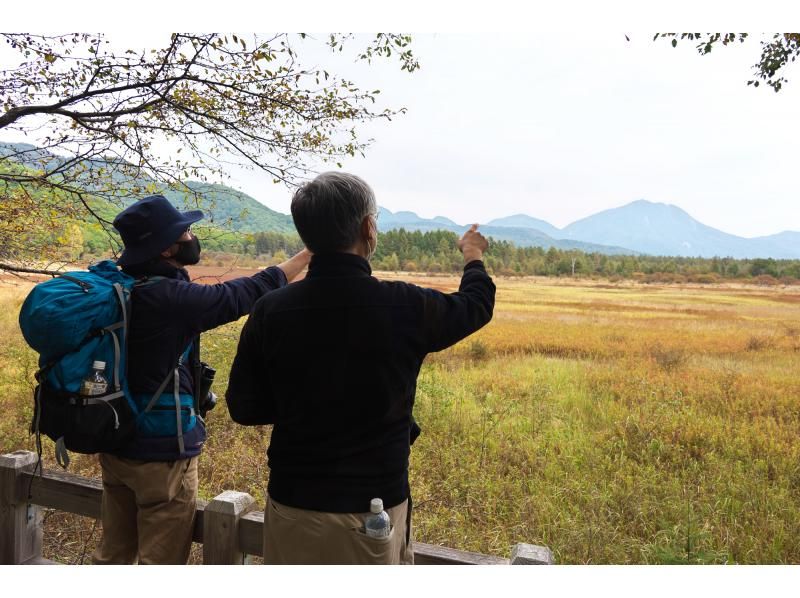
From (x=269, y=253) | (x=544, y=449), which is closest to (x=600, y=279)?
(x=544, y=449)

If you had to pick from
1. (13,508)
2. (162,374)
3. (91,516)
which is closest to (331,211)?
(162,374)

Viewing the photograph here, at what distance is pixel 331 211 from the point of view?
4.05ft

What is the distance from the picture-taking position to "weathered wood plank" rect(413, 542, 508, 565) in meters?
1.52

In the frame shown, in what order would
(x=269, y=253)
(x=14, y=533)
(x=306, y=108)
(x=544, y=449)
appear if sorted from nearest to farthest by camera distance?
(x=14, y=533), (x=306, y=108), (x=269, y=253), (x=544, y=449)

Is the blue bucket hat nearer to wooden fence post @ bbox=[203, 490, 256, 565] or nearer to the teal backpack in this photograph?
the teal backpack

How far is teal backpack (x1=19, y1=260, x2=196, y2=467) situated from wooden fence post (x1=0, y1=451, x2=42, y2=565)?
0.79 m

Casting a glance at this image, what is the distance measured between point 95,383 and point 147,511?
51cm

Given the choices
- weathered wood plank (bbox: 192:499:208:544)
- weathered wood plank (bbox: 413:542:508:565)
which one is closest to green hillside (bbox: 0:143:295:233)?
weathered wood plank (bbox: 192:499:208:544)

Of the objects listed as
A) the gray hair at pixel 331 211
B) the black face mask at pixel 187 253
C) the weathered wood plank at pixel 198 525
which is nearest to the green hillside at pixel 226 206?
the black face mask at pixel 187 253

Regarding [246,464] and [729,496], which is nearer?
[729,496]

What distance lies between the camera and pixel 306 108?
11.0ft

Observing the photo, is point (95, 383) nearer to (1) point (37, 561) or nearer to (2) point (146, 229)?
(2) point (146, 229)

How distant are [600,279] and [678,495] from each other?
5.45m

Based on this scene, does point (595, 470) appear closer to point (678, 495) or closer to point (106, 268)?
point (678, 495)
